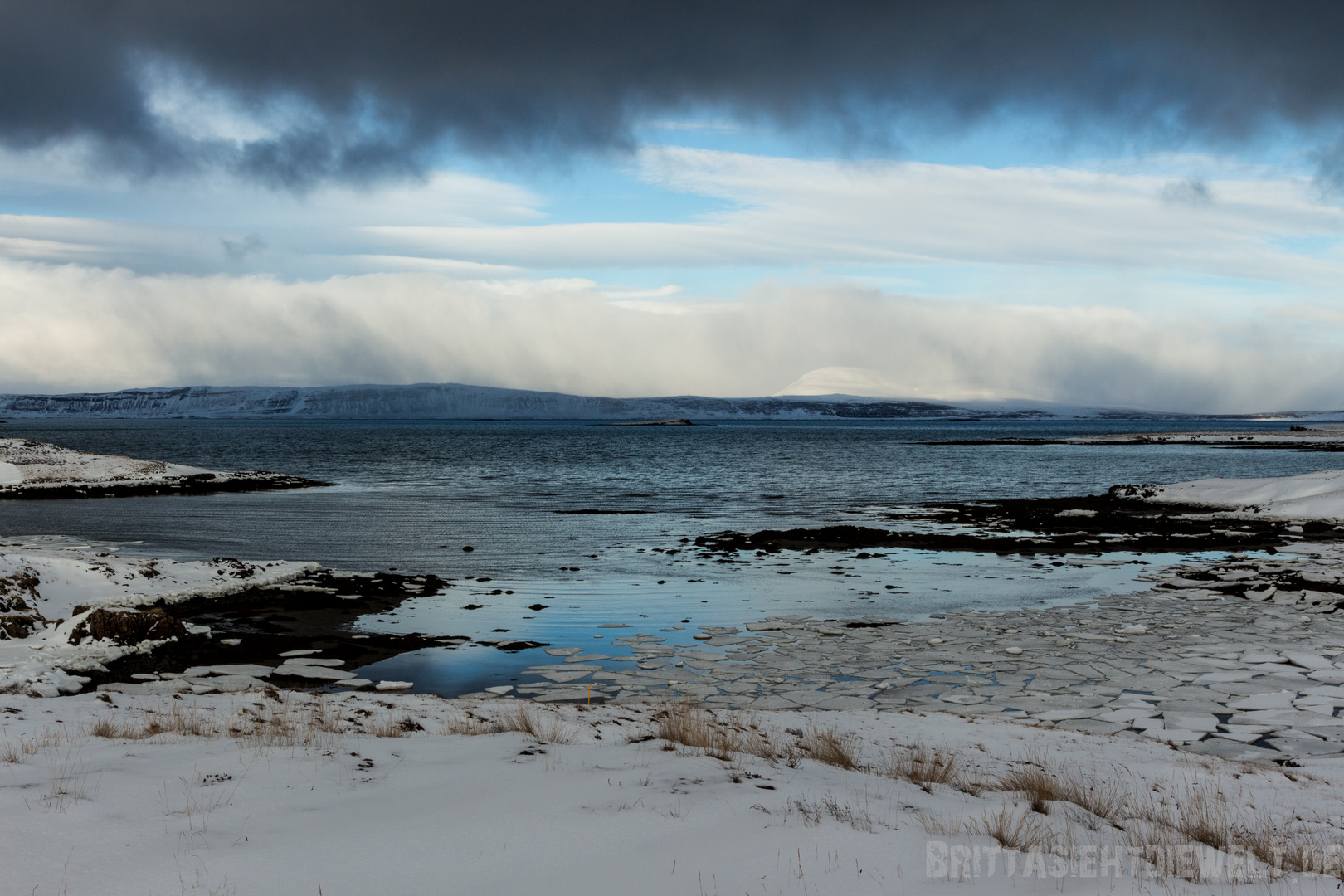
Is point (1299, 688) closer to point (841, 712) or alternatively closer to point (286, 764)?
point (841, 712)

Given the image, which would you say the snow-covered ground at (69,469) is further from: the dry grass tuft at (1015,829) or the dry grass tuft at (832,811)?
the dry grass tuft at (1015,829)

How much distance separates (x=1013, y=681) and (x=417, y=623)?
9.86m

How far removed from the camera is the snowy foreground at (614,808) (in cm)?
500

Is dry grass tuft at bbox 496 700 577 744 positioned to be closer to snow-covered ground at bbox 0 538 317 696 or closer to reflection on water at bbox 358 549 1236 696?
reflection on water at bbox 358 549 1236 696

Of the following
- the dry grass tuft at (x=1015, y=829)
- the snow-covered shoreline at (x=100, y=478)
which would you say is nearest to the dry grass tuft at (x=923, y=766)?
the dry grass tuft at (x=1015, y=829)

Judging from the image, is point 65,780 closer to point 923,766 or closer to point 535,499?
point 923,766

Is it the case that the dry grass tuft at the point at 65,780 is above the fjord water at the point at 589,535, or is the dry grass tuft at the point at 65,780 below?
above

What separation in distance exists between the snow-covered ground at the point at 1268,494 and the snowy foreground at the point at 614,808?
26206 mm

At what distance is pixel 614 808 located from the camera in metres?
6.08

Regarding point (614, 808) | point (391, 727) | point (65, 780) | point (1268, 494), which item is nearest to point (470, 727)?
point (391, 727)

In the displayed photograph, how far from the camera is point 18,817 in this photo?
521 centimetres

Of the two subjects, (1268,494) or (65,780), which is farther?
(1268,494)

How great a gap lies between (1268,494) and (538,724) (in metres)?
33.7

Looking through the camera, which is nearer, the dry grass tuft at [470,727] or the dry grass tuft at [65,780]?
the dry grass tuft at [65,780]
